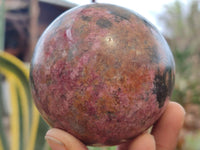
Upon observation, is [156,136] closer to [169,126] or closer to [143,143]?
[169,126]

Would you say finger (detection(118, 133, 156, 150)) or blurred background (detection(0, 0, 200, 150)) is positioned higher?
finger (detection(118, 133, 156, 150))

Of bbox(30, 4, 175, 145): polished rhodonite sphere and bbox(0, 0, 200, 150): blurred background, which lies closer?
bbox(30, 4, 175, 145): polished rhodonite sphere

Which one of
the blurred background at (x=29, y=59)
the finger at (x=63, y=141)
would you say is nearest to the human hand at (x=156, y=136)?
the finger at (x=63, y=141)

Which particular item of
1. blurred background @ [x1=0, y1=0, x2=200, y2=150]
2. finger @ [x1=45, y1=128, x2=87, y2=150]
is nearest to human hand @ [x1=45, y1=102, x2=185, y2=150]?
finger @ [x1=45, y1=128, x2=87, y2=150]

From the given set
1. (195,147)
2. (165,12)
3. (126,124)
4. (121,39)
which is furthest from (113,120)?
(165,12)

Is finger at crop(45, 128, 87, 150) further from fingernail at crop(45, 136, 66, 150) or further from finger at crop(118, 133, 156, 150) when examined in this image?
finger at crop(118, 133, 156, 150)

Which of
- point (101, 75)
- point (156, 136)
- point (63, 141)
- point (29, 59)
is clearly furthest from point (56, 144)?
point (29, 59)
